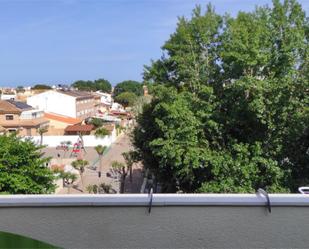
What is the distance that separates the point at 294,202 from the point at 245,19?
1161cm

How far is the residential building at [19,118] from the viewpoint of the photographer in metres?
40.8

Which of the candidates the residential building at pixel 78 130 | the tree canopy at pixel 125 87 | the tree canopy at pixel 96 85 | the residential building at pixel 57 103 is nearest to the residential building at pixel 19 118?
the residential building at pixel 78 130

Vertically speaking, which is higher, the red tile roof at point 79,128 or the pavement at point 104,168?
the red tile roof at point 79,128

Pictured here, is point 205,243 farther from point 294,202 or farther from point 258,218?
point 294,202

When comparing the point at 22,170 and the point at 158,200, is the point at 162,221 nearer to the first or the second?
the point at 158,200

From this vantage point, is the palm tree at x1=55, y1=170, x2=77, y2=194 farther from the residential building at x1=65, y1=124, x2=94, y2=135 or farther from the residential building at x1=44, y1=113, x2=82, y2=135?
the residential building at x1=44, y1=113, x2=82, y2=135

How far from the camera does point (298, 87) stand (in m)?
11.6

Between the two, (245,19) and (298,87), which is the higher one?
(245,19)

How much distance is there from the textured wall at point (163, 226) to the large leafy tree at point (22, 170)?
32.7ft

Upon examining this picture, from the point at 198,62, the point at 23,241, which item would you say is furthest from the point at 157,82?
the point at 23,241

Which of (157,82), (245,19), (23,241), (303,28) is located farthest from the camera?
(157,82)

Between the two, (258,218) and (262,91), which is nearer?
(258,218)

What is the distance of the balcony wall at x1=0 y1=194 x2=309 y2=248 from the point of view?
2564 millimetres

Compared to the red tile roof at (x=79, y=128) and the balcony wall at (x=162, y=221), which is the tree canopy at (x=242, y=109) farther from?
the red tile roof at (x=79, y=128)
